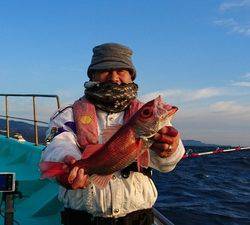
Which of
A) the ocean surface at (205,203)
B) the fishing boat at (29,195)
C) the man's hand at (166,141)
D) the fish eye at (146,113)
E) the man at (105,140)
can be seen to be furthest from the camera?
the ocean surface at (205,203)

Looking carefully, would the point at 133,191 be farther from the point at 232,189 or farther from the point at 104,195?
the point at 232,189

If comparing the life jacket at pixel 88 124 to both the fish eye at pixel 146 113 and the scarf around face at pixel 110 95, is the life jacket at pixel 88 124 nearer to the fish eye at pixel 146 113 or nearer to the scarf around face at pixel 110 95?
the scarf around face at pixel 110 95

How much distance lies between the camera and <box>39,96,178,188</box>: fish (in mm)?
3014

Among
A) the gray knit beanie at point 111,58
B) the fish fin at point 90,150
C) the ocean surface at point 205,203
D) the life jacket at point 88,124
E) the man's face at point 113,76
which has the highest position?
the gray knit beanie at point 111,58

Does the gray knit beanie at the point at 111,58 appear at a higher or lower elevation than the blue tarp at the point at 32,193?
higher

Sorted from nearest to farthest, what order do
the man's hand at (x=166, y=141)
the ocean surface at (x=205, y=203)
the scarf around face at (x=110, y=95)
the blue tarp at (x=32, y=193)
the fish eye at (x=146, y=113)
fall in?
the fish eye at (x=146, y=113) < the man's hand at (x=166, y=141) < the scarf around face at (x=110, y=95) < the blue tarp at (x=32, y=193) < the ocean surface at (x=205, y=203)

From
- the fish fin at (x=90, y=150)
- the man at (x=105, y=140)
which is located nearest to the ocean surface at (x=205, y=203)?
the man at (x=105, y=140)

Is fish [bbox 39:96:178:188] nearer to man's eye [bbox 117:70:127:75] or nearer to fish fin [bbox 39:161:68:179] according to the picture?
fish fin [bbox 39:161:68:179]

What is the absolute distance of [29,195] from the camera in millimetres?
7074

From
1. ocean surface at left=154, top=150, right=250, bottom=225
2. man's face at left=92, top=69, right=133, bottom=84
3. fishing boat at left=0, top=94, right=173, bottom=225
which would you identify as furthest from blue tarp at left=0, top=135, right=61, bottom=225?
ocean surface at left=154, top=150, right=250, bottom=225

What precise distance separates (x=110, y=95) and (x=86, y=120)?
279 millimetres

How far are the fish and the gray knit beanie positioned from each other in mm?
720

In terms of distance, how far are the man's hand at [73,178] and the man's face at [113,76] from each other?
33.7 inches

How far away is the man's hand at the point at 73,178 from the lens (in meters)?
3.12
